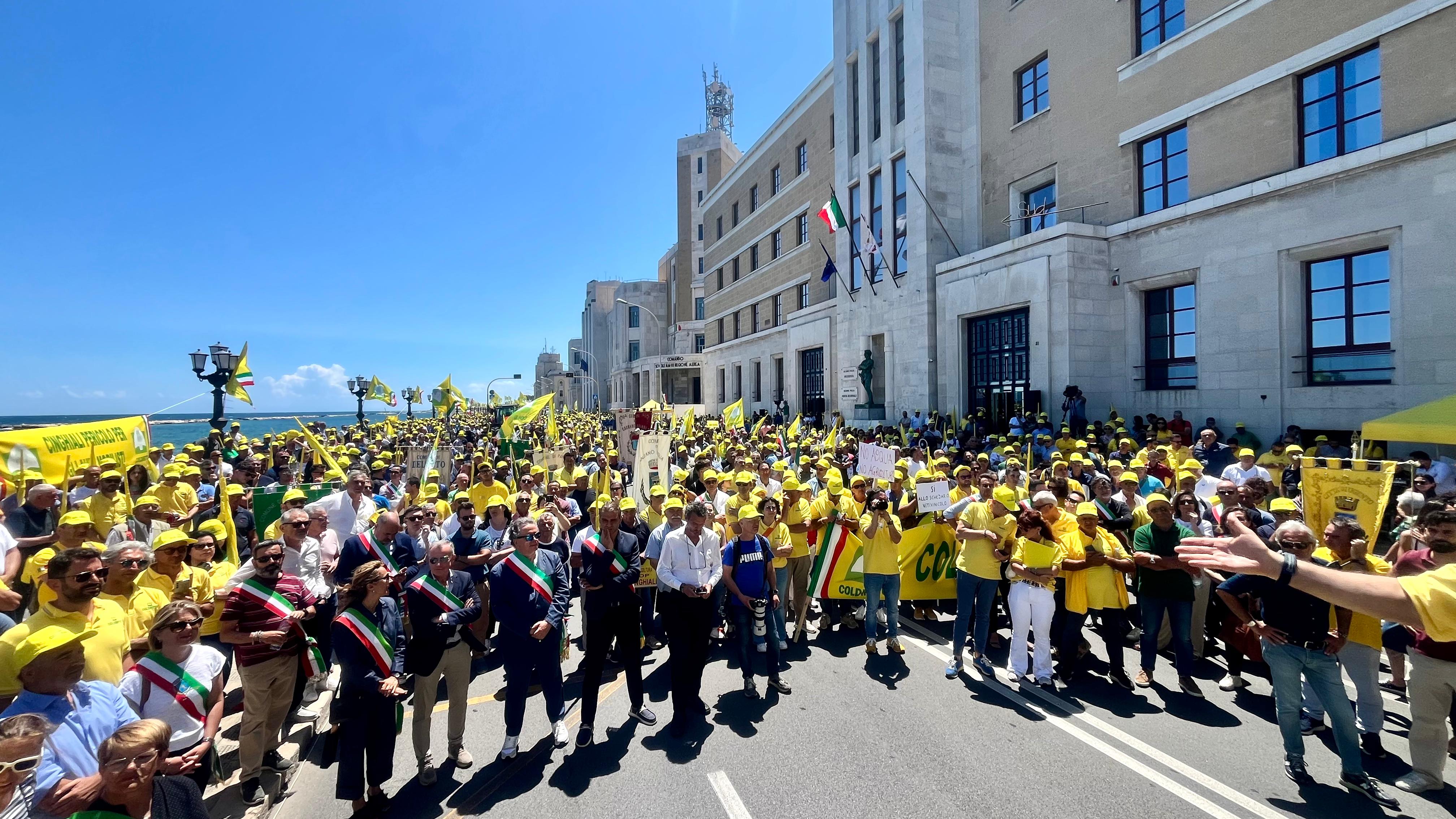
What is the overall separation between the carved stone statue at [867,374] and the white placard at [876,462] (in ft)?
53.2

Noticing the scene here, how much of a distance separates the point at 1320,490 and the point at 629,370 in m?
67.6

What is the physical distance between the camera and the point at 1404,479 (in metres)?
7.84

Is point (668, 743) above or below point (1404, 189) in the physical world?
below

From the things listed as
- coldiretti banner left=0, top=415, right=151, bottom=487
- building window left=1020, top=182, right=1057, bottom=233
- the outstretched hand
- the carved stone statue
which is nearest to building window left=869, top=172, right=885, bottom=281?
the carved stone statue

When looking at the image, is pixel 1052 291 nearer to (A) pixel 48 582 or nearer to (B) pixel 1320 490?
(B) pixel 1320 490

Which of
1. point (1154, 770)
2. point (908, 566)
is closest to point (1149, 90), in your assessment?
point (908, 566)

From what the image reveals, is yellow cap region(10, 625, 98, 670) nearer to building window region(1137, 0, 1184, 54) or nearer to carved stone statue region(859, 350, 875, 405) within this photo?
building window region(1137, 0, 1184, 54)

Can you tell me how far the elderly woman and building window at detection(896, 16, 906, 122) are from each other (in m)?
27.2

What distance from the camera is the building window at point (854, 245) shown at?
27.3 m

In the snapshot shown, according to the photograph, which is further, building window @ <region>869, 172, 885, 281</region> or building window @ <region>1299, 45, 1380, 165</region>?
building window @ <region>869, 172, 885, 281</region>

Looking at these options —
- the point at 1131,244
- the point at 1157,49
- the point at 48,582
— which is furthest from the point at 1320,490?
the point at 1157,49

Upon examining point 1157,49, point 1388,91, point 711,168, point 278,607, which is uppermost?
point 711,168

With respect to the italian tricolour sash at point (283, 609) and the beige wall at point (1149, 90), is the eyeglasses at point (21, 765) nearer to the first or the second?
the italian tricolour sash at point (283, 609)

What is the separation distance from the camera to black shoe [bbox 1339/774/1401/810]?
3.88 metres
